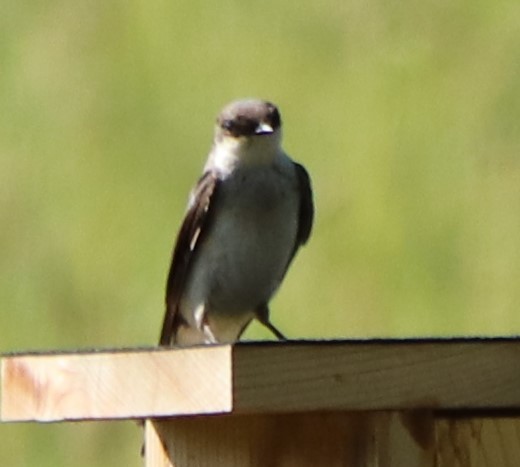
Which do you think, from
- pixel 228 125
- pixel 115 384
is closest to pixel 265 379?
pixel 115 384

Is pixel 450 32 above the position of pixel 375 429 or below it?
above

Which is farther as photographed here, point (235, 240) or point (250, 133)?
point (250, 133)

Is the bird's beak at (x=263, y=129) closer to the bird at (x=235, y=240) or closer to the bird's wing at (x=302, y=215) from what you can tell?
the bird at (x=235, y=240)

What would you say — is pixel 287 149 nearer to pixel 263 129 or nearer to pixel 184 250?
pixel 263 129

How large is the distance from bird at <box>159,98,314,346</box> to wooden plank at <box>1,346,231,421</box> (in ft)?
3.90

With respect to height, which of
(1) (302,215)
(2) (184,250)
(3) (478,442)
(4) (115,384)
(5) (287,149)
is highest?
(5) (287,149)

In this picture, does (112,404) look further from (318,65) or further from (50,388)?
(318,65)

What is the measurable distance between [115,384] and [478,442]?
2.48 feet

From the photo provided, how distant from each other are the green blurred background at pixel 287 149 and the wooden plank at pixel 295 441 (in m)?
2.84

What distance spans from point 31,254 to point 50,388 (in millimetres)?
3829

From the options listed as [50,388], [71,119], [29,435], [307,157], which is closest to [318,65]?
[307,157]

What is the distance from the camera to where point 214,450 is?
12.6ft

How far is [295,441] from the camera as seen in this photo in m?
3.74

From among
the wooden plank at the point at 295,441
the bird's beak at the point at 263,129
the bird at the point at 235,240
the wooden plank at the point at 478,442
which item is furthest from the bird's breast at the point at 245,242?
the wooden plank at the point at 478,442
